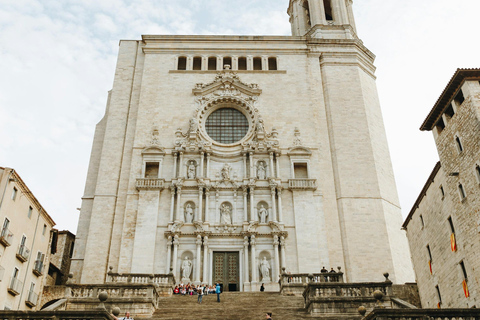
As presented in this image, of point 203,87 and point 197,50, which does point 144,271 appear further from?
point 197,50

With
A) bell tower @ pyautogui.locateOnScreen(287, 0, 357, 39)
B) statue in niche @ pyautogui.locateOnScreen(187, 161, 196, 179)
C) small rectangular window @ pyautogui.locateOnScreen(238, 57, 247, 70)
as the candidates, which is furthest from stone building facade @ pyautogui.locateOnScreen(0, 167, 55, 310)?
bell tower @ pyautogui.locateOnScreen(287, 0, 357, 39)

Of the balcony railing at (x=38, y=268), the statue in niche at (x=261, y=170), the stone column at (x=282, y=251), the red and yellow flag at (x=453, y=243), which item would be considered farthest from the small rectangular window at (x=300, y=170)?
the balcony railing at (x=38, y=268)

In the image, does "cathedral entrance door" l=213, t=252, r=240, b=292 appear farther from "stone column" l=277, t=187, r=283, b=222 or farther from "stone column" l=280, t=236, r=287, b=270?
"stone column" l=277, t=187, r=283, b=222

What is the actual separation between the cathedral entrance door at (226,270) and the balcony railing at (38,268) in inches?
375

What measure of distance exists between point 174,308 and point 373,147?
1768 cm

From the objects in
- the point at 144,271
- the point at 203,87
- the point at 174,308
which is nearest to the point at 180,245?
the point at 144,271

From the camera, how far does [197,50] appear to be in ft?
113

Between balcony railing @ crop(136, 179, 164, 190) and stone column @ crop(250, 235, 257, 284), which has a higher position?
balcony railing @ crop(136, 179, 164, 190)

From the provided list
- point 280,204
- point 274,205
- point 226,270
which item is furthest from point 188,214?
point 280,204

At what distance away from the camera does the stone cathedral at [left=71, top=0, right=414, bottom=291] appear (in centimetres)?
2670

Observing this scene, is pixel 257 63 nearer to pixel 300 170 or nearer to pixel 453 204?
pixel 300 170

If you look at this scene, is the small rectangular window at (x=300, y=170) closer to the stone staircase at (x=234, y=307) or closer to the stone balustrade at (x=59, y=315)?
the stone staircase at (x=234, y=307)

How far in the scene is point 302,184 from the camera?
28516 mm

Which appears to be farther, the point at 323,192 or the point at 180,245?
the point at 323,192
